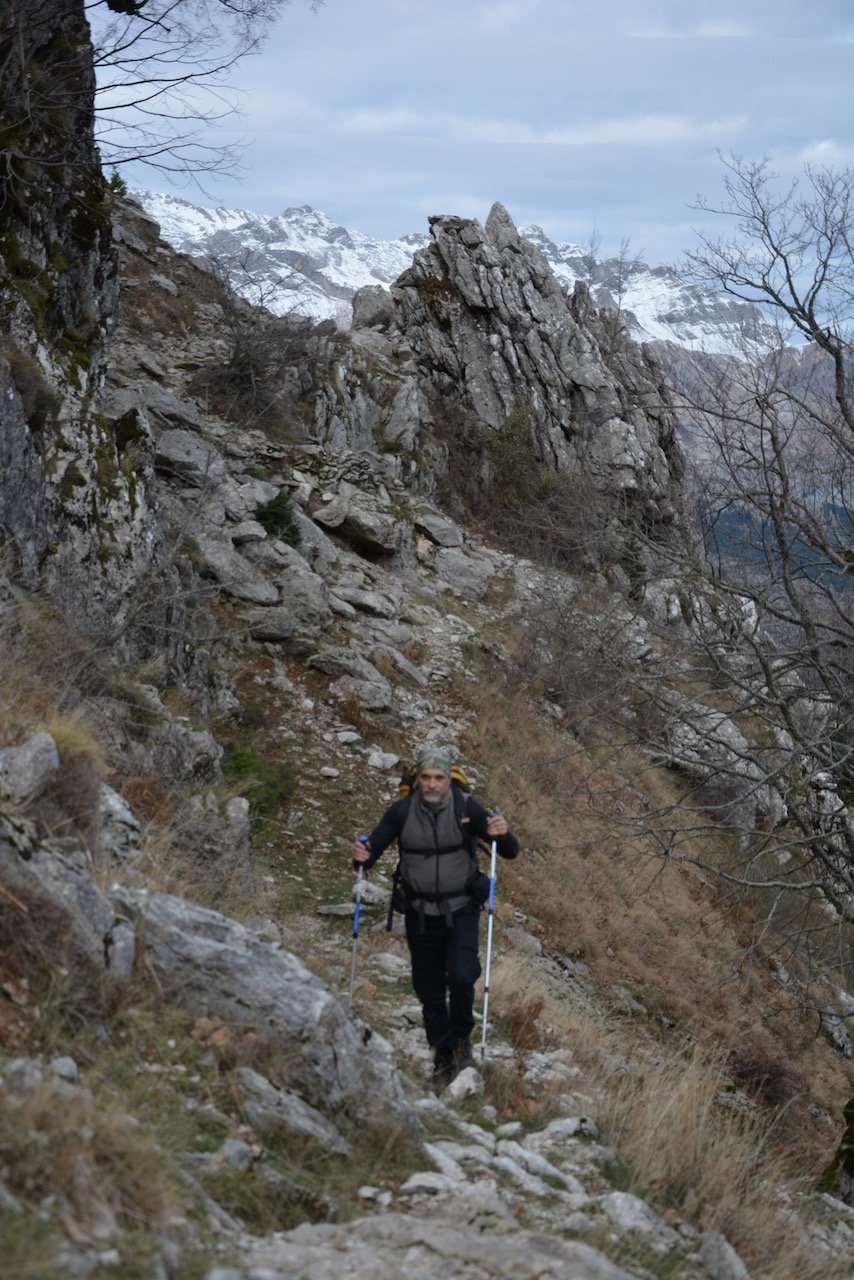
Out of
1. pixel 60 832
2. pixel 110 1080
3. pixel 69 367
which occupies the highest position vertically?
pixel 69 367

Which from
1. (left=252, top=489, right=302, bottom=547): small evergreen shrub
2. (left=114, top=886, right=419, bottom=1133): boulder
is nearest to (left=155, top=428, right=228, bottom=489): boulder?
(left=252, top=489, right=302, bottom=547): small evergreen shrub

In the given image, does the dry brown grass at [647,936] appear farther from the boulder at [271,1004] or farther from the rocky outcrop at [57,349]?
the rocky outcrop at [57,349]

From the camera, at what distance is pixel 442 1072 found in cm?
527

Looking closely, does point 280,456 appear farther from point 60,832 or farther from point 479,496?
point 60,832

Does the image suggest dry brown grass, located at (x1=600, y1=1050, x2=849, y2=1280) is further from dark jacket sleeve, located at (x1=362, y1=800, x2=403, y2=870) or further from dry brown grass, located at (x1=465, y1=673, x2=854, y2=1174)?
dry brown grass, located at (x1=465, y1=673, x2=854, y2=1174)

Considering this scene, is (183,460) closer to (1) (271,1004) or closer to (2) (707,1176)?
(1) (271,1004)

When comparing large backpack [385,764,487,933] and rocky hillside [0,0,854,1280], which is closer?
rocky hillside [0,0,854,1280]

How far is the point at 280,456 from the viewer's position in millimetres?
19766

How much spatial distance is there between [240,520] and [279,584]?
1663mm

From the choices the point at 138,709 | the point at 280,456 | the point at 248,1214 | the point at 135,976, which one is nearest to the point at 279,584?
the point at 280,456

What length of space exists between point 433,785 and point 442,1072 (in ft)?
5.16

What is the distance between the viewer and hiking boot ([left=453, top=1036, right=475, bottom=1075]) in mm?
5250

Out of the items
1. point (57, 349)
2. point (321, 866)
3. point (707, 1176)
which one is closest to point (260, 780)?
point (321, 866)

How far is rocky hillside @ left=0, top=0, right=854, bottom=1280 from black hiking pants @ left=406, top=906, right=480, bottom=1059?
0.26m
